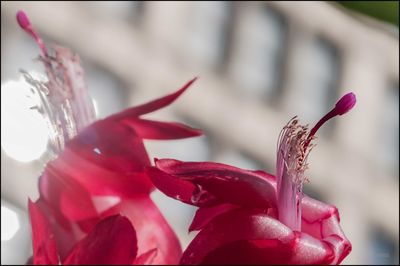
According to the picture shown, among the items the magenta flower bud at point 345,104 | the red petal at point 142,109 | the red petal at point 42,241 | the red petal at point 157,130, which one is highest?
the magenta flower bud at point 345,104

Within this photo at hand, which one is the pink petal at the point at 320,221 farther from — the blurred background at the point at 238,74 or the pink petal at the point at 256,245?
the blurred background at the point at 238,74

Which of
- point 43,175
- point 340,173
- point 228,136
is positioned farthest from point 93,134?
point 340,173

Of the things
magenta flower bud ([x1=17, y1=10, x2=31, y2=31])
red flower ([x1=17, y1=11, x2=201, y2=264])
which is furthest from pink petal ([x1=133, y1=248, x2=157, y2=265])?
magenta flower bud ([x1=17, y1=10, x2=31, y2=31])

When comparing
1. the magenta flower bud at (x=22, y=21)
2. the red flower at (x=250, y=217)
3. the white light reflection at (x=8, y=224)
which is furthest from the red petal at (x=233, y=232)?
the white light reflection at (x=8, y=224)

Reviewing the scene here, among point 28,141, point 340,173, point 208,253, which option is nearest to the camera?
point 208,253

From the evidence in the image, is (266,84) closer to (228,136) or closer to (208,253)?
(228,136)

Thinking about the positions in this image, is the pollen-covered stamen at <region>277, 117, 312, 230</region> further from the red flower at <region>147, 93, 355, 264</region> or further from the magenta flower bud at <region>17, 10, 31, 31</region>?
the magenta flower bud at <region>17, 10, 31, 31</region>
